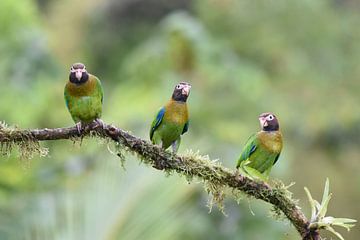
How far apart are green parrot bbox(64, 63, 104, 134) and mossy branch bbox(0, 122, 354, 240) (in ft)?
0.30

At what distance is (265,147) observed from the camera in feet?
12.6

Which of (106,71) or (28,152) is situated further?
(106,71)

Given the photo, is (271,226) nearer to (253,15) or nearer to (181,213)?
(181,213)

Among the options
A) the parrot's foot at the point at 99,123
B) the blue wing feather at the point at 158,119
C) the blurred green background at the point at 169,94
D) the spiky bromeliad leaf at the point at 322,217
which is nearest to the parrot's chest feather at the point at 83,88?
the parrot's foot at the point at 99,123

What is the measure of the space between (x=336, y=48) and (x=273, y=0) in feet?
4.54

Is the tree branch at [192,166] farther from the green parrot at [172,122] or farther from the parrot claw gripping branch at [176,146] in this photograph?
the green parrot at [172,122]

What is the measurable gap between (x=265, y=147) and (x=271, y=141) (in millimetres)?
49

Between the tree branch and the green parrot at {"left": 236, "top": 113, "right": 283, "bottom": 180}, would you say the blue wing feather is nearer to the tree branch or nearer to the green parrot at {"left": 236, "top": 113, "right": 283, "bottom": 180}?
the tree branch

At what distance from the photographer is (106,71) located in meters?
14.6

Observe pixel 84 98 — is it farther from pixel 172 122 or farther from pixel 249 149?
pixel 249 149

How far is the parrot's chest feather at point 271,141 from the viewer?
3.84m

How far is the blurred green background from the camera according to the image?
6668mm

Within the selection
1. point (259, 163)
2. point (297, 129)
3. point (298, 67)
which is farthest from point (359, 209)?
point (259, 163)

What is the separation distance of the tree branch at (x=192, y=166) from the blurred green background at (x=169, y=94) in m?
2.57
